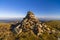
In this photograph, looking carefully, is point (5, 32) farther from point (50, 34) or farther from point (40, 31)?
point (50, 34)

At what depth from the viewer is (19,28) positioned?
624 ft

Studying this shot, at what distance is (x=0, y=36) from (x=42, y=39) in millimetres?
60754

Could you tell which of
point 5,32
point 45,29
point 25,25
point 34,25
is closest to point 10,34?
point 5,32

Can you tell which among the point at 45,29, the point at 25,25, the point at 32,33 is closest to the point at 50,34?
the point at 45,29

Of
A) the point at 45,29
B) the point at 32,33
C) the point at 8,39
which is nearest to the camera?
the point at 8,39

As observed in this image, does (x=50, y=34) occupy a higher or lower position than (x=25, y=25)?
lower

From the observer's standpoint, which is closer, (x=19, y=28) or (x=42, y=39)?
(x=42, y=39)

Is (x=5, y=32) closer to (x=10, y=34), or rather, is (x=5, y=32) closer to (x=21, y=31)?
(x=10, y=34)

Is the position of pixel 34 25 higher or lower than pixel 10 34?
higher

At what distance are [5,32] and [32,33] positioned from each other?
4272 cm

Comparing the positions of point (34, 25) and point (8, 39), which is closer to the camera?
point (8, 39)

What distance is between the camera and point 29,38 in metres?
175

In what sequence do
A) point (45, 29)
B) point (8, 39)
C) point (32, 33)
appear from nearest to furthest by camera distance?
point (8, 39)
point (32, 33)
point (45, 29)

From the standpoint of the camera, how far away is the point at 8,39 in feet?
563
